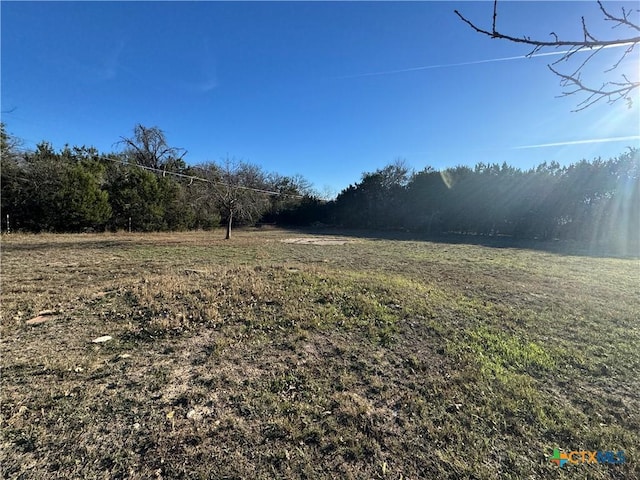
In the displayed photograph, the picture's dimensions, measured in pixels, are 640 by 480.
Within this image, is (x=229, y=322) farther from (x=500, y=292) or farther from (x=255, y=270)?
(x=500, y=292)

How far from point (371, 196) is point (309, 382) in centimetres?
2440

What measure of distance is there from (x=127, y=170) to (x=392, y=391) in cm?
1953

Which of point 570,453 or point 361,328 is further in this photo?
point 361,328

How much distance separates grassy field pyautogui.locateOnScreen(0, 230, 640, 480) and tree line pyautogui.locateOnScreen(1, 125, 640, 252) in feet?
37.2

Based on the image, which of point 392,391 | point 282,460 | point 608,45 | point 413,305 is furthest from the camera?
point 413,305

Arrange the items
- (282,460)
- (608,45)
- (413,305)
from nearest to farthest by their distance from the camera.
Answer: (608,45)
(282,460)
(413,305)

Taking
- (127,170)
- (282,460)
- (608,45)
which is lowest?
(282,460)

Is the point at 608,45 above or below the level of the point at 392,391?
above

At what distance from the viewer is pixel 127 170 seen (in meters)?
16.8

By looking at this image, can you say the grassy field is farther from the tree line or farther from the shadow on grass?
the tree line

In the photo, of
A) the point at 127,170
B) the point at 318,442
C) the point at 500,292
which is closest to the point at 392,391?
the point at 318,442

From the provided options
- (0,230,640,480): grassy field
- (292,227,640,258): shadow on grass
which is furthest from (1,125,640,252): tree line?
(0,230,640,480): grassy field

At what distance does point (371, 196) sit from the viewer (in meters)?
25.7

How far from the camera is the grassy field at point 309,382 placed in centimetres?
156
